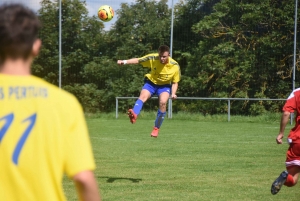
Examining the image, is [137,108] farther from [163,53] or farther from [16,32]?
[16,32]

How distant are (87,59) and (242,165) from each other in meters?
18.7

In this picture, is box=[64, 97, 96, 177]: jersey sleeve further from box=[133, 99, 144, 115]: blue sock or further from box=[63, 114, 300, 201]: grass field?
box=[133, 99, 144, 115]: blue sock

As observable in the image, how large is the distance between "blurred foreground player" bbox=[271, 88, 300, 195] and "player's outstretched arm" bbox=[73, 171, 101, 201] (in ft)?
14.1

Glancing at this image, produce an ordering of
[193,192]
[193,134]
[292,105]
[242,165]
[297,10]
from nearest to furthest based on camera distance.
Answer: [292,105], [193,192], [242,165], [193,134], [297,10]

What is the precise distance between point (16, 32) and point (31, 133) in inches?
14.2

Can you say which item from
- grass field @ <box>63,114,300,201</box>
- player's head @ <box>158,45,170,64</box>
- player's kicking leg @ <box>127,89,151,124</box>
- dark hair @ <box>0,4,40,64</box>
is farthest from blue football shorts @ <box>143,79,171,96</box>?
dark hair @ <box>0,4,40,64</box>

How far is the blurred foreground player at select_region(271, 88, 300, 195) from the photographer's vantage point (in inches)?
244

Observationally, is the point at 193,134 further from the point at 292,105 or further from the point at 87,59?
the point at 87,59

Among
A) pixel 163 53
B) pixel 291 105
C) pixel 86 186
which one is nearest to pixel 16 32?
pixel 86 186

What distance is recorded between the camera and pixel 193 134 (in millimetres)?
16766

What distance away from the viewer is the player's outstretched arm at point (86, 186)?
2.08 metres

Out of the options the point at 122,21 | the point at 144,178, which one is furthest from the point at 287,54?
the point at 144,178

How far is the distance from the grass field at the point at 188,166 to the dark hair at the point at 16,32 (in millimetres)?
4949

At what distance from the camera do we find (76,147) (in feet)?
6.91
